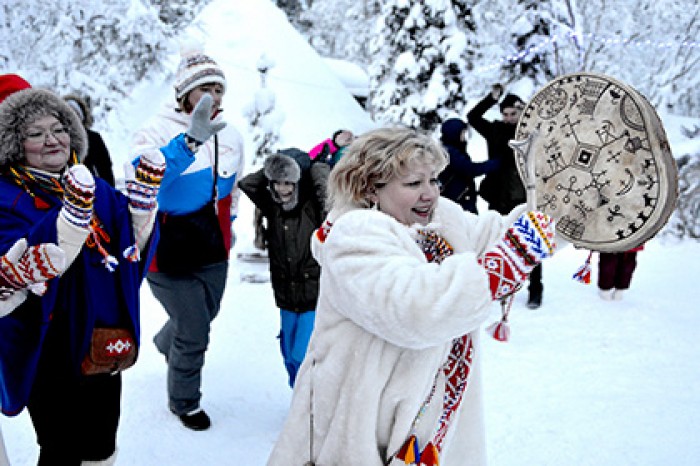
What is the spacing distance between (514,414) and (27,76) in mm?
13577

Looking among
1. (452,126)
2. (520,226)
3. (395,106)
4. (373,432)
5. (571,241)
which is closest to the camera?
(520,226)

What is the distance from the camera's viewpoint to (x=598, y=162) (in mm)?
2037

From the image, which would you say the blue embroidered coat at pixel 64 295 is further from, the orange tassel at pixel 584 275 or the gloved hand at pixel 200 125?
the orange tassel at pixel 584 275

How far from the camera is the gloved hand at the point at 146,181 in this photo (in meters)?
2.18

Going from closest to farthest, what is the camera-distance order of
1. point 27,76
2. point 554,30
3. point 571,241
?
point 571,241 < point 554,30 < point 27,76

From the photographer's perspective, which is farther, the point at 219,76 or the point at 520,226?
the point at 219,76

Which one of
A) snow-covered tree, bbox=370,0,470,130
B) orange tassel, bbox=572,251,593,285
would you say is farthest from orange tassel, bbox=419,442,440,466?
snow-covered tree, bbox=370,0,470,130

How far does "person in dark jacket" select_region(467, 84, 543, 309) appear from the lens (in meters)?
5.39

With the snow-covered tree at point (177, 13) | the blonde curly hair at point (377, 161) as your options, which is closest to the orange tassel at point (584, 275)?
the blonde curly hair at point (377, 161)

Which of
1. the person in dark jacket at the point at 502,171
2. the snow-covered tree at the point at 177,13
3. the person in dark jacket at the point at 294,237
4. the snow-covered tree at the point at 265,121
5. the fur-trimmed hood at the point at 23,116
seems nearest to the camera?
the fur-trimmed hood at the point at 23,116

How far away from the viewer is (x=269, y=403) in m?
3.82

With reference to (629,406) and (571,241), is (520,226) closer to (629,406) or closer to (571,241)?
(571,241)

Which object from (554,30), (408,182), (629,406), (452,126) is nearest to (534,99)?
(408,182)

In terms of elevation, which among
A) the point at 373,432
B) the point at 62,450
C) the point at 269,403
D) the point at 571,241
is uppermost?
the point at 571,241
